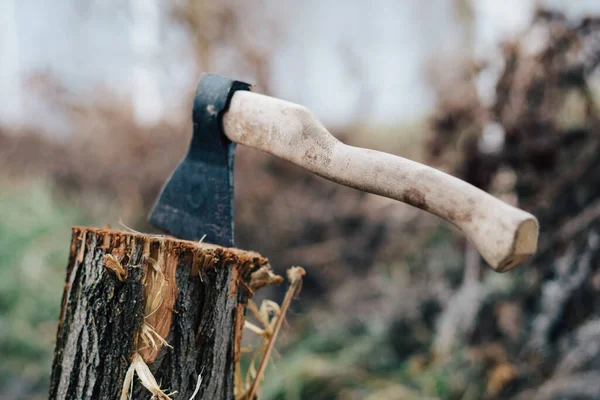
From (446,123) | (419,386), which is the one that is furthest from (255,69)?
(419,386)

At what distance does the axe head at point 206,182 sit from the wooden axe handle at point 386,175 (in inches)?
1.5

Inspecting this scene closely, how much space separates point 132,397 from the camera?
3.36ft

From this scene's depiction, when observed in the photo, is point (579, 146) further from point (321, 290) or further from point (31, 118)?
point (31, 118)

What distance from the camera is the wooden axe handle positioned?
876 mm

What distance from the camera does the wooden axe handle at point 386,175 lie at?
876 mm

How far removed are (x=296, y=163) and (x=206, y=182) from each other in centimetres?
30

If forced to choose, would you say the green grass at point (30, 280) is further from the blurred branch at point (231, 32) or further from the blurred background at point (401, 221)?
the blurred branch at point (231, 32)

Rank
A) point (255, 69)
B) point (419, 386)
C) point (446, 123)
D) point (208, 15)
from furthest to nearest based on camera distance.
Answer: point (208, 15), point (255, 69), point (446, 123), point (419, 386)

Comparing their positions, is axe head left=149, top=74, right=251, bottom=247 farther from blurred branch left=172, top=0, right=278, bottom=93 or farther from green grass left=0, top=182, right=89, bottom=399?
blurred branch left=172, top=0, right=278, bottom=93

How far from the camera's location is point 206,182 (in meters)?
1.34

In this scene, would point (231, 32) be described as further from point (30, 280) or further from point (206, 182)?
point (206, 182)

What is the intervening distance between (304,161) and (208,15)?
170 inches

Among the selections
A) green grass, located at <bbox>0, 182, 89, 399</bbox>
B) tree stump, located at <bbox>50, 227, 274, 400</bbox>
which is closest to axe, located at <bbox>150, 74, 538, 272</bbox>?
tree stump, located at <bbox>50, 227, 274, 400</bbox>

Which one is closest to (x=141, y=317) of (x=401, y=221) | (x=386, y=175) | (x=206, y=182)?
(x=206, y=182)
